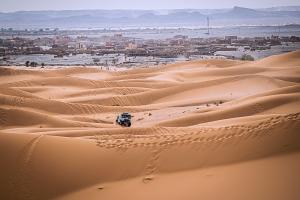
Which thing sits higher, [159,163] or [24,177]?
[159,163]

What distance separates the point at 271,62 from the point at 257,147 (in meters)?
20.0

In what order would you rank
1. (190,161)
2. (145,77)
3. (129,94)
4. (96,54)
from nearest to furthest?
1. (190,161)
2. (129,94)
3. (145,77)
4. (96,54)

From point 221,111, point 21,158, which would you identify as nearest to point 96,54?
point 221,111

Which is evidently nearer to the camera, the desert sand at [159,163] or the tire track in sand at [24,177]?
the desert sand at [159,163]

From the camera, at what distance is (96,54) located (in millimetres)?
43500

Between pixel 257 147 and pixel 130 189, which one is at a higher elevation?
pixel 257 147

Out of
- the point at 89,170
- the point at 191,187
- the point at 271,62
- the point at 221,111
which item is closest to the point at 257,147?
the point at 191,187

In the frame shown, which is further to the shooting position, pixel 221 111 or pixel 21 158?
pixel 221 111

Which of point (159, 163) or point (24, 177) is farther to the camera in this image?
point (159, 163)

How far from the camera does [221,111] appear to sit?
39.9ft

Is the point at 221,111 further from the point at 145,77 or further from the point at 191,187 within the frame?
the point at 145,77

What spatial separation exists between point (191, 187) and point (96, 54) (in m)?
38.4

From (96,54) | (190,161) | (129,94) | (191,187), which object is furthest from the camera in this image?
(96,54)

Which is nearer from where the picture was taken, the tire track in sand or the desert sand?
the desert sand
